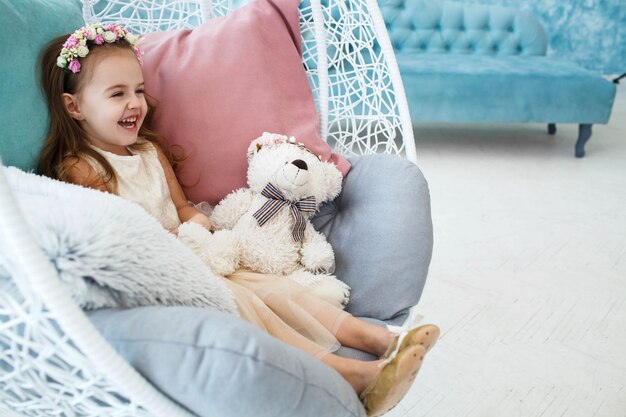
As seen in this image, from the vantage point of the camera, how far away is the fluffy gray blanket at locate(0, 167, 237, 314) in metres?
0.62

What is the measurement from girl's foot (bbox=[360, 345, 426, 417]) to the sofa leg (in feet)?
8.56

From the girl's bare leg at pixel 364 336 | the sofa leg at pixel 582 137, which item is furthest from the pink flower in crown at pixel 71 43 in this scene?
the sofa leg at pixel 582 137

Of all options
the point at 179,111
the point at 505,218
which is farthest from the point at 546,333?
the point at 179,111

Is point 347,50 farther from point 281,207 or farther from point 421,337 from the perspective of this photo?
point 421,337

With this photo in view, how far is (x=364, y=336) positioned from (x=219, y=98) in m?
0.63

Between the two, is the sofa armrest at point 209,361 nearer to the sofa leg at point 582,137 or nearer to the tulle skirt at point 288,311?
the tulle skirt at point 288,311

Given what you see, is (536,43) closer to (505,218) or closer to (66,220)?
(505,218)

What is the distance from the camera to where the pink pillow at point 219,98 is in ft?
3.97

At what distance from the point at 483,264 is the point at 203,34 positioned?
1.19 m

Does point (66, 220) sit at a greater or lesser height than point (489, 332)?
greater

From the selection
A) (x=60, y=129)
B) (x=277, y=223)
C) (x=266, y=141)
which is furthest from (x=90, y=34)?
(x=277, y=223)

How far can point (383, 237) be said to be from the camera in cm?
109

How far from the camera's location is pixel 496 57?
3.27m

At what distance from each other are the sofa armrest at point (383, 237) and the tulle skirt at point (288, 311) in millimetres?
104
